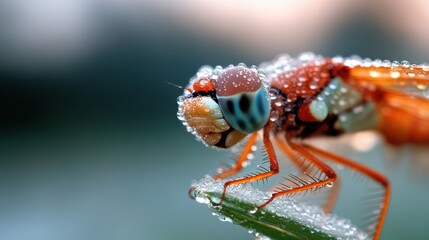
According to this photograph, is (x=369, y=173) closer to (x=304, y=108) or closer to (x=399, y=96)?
(x=304, y=108)

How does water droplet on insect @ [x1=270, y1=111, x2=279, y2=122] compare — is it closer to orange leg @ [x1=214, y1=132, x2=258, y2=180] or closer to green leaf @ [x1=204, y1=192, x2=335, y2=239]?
orange leg @ [x1=214, y1=132, x2=258, y2=180]

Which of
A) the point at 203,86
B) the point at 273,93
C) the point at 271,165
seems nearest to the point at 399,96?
the point at 273,93

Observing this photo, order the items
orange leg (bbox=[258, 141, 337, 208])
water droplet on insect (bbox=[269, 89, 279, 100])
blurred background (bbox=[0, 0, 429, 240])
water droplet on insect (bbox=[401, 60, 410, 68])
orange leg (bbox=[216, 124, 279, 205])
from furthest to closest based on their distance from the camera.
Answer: blurred background (bbox=[0, 0, 429, 240]) → water droplet on insect (bbox=[269, 89, 279, 100]) → water droplet on insect (bbox=[401, 60, 410, 68]) → orange leg (bbox=[258, 141, 337, 208]) → orange leg (bbox=[216, 124, 279, 205])

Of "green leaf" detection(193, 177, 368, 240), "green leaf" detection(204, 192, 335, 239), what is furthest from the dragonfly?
"green leaf" detection(204, 192, 335, 239)

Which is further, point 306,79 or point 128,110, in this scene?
point 128,110

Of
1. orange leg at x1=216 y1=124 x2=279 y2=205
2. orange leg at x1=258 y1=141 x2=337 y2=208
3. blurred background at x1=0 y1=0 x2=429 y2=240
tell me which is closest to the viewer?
orange leg at x1=216 y1=124 x2=279 y2=205

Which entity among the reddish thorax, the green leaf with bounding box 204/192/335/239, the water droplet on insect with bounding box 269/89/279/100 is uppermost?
the reddish thorax

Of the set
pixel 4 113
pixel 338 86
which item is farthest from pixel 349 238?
pixel 4 113
